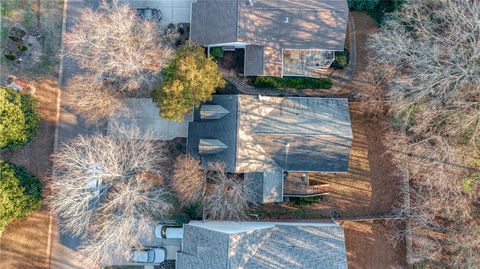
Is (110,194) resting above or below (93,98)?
below

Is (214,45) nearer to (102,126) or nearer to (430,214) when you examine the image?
(102,126)

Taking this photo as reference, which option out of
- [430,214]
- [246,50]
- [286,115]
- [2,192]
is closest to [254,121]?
[286,115]

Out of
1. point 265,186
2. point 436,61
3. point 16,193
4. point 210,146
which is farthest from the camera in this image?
point 265,186

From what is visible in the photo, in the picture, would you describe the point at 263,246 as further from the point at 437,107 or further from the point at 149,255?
the point at 437,107

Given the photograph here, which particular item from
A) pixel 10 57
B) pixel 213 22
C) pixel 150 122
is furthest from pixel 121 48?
pixel 10 57

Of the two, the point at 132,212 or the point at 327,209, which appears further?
the point at 327,209

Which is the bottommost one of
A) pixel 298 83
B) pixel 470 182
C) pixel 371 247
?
pixel 371 247
